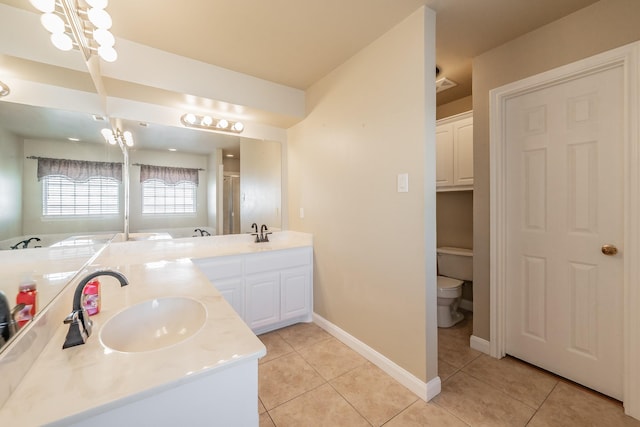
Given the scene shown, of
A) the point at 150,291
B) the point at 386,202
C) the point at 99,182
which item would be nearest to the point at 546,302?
the point at 386,202

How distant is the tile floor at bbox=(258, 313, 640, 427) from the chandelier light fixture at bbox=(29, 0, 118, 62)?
216 cm

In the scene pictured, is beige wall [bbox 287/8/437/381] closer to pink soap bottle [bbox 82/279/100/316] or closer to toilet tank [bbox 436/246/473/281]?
toilet tank [bbox 436/246/473/281]

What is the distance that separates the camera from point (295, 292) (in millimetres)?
2535

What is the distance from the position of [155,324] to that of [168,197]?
1399 mm

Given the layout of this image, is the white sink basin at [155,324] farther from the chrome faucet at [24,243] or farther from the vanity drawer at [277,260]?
the vanity drawer at [277,260]

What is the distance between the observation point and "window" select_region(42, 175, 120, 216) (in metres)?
1.19

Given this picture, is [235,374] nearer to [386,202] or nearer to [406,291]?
[406,291]


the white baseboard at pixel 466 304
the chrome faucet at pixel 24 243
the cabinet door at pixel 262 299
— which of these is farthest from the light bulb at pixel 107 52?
the white baseboard at pixel 466 304

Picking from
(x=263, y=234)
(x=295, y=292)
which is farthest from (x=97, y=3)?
(x=295, y=292)

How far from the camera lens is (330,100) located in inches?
93.7

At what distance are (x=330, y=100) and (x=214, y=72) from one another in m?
1.05

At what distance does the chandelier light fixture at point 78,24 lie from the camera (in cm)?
108

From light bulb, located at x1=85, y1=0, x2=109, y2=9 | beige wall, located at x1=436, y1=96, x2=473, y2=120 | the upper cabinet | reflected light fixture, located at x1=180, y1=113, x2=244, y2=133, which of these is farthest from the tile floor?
beige wall, located at x1=436, y1=96, x2=473, y2=120

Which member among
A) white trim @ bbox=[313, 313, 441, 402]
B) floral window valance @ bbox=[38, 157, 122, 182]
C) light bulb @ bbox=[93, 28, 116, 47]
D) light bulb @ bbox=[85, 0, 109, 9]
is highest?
light bulb @ bbox=[85, 0, 109, 9]
